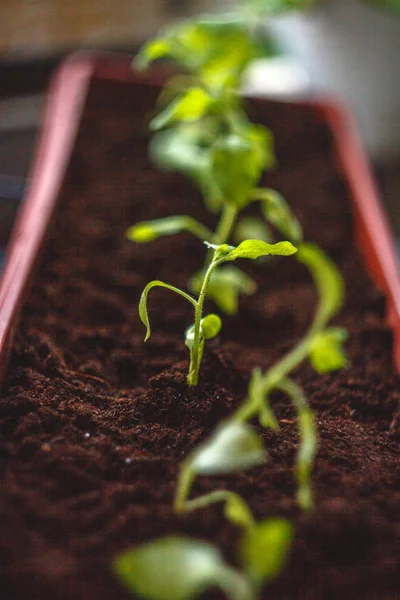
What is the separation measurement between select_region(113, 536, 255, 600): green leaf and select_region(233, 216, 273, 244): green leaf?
561mm

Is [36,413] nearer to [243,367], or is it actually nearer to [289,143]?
[243,367]

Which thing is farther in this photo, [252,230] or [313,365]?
[252,230]

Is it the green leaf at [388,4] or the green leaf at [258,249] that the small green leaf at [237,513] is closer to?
the green leaf at [258,249]

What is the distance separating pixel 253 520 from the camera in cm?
55

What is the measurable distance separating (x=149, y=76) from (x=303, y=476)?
3.08 ft

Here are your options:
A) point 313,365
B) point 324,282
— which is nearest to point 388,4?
point 324,282

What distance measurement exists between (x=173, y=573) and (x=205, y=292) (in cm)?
28

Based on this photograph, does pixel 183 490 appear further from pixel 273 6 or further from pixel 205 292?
pixel 273 6

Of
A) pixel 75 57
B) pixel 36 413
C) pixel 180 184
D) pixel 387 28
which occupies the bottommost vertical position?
pixel 36 413

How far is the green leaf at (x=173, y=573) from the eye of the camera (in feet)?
1.38

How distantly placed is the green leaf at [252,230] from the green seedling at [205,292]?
303 mm

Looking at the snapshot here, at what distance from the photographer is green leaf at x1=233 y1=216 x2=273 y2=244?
38.1 inches

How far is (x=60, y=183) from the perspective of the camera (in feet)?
3.23

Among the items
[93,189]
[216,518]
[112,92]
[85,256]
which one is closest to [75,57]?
[112,92]
